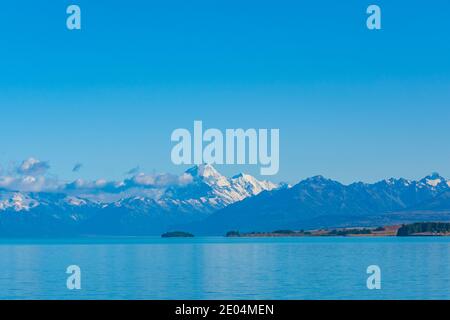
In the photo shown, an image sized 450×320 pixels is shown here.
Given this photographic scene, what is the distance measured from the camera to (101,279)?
122250 mm

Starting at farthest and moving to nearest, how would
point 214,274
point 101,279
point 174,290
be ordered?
point 214,274 → point 101,279 → point 174,290

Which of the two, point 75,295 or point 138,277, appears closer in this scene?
point 75,295
